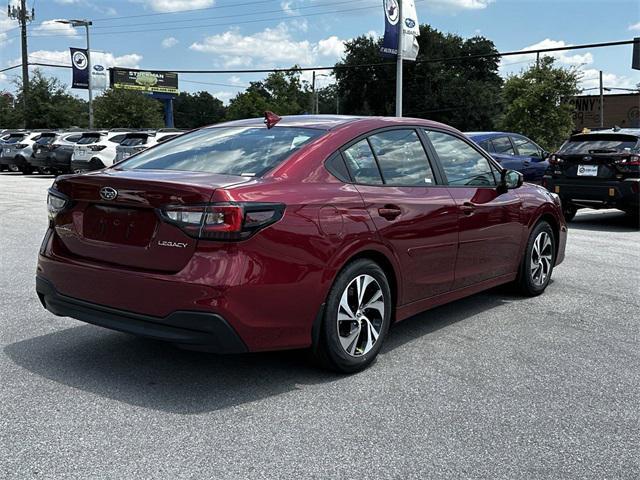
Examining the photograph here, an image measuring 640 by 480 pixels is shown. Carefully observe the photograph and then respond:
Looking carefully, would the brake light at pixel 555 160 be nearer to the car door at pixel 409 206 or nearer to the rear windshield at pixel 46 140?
the car door at pixel 409 206

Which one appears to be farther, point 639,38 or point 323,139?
point 639,38

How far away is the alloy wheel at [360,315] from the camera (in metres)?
4.17

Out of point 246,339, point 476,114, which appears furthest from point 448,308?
point 476,114

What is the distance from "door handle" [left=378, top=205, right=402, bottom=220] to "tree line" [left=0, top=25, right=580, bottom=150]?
86.3 feet

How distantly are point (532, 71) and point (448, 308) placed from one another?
31959 millimetres

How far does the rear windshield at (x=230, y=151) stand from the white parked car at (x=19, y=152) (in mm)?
24300

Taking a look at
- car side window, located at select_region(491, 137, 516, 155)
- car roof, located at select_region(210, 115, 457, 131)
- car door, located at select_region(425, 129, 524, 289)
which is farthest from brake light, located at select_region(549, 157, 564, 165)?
car roof, located at select_region(210, 115, 457, 131)

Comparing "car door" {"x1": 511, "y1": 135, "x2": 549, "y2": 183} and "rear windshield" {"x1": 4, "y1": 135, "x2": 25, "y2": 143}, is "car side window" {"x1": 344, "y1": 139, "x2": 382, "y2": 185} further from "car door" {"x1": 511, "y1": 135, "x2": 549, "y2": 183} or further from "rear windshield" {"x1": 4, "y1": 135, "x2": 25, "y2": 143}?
"rear windshield" {"x1": 4, "y1": 135, "x2": 25, "y2": 143}

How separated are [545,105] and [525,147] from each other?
21418 millimetres

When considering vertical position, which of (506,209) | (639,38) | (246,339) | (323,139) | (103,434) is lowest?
(103,434)

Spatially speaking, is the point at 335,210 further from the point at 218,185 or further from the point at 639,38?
the point at 639,38

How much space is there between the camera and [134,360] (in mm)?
4457

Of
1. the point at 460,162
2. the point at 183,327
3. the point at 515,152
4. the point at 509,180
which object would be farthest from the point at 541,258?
the point at 515,152

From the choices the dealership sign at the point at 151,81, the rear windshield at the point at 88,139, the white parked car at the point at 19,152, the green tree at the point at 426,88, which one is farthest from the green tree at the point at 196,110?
the rear windshield at the point at 88,139
